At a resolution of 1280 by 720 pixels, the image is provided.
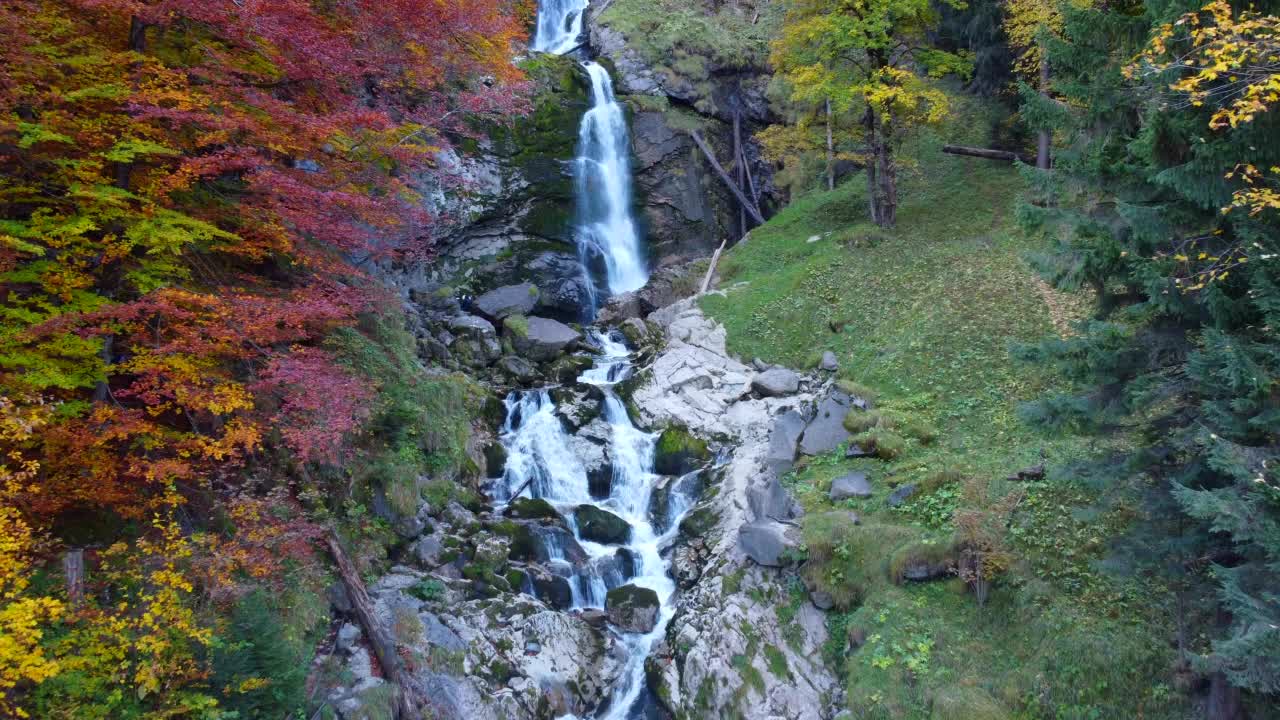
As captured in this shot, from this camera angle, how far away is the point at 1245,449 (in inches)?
232

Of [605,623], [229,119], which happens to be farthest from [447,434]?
[229,119]

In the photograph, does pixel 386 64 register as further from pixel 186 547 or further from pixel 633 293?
pixel 633 293

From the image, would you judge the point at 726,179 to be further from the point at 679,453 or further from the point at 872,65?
the point at 679,453

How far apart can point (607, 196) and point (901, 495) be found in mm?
17416

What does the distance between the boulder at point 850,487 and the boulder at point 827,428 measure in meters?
1.25

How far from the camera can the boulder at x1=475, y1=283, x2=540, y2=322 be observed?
2080 centimetres

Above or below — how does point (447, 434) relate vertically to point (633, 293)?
above

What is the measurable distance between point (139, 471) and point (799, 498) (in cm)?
938

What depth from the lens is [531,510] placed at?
13.5m

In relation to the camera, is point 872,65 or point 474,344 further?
point 872,65

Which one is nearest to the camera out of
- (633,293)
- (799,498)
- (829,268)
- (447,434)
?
(799,498)

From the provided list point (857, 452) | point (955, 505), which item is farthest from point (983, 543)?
point (857, 452)

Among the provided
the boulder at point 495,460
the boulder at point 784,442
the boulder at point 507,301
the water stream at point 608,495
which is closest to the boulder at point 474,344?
the boulder at point 507,301

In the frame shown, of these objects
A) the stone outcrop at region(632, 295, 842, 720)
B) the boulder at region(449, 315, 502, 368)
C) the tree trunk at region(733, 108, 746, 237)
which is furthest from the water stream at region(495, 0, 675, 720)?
the tree trunk at region(733, 108, 746, 237)
